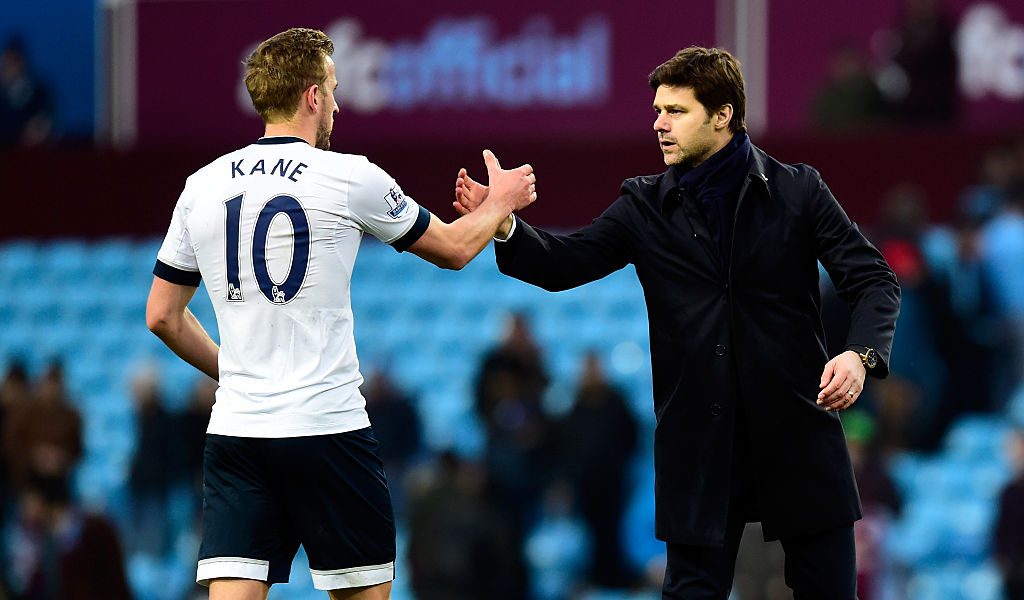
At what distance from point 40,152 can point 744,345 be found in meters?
9.73

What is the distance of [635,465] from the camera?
35.2 feet

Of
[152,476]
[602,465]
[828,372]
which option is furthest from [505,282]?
[828,372]

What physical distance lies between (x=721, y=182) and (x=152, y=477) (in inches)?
317

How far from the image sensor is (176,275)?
13.8ft

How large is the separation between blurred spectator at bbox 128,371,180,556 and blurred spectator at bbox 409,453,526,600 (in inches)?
75.9

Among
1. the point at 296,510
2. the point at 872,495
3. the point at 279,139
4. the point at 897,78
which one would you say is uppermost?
the point at 897,78

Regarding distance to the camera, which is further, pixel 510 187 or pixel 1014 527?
pixel 1014 527

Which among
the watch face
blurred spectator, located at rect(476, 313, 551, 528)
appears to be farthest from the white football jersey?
blurred spectator, located at rect(476, 313, 551, 528)

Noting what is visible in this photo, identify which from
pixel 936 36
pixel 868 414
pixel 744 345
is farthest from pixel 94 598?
pixel 744 345

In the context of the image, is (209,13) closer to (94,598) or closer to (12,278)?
(12,278)

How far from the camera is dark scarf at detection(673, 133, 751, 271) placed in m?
4.26

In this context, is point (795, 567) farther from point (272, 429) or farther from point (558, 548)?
point (558, 548)

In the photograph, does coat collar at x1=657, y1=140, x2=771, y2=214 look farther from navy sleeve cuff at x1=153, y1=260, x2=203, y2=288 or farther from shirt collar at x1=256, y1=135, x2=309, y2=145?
navy sleeve cuff at x1=153, y1=260, x2=203, y2=288

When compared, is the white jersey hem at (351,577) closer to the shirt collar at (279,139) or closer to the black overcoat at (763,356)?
the black overcoat at (763,356)
